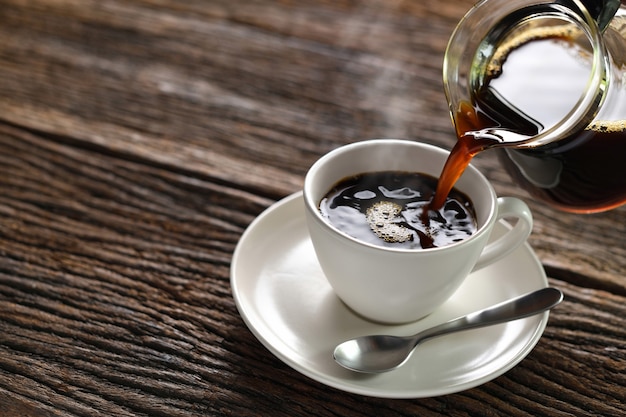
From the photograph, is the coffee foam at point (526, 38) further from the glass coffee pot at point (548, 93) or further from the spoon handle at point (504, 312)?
the spoon handle at point (504, 312)

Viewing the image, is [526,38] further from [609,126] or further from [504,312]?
[504,312]

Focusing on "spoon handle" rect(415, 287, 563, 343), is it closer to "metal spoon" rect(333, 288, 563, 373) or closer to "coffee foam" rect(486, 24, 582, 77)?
"metal spoon" rect(333, 288, 563, 373)

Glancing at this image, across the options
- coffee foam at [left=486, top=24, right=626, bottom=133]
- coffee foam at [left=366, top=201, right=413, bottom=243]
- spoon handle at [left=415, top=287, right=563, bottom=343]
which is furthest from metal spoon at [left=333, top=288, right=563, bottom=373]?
coffee foam at [left=486, top=24, right=626, bottom=133]

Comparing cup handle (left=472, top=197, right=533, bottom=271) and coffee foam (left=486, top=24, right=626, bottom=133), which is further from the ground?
coffee foam (left=486, top=24, right=626, bottom=133)

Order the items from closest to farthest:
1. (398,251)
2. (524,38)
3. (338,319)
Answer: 1. (398,251)
2. (338,319)
3. (524,38)

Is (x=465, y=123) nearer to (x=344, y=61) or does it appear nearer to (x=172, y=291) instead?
(x=172, y=291)

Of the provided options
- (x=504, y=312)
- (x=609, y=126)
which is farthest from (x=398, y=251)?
(x=609, y=126)
